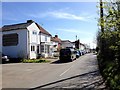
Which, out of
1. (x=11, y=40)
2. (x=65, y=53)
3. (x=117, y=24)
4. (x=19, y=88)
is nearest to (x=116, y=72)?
(x=117, y=24)

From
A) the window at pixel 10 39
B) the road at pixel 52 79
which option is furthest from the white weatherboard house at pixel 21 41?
the road at pixel 52 79

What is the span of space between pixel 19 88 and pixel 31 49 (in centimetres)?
3466

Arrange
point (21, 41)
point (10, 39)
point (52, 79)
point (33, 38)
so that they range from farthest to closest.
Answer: point (33, 38)
point (10, 39)
point (21, 41)
point (52, 79)

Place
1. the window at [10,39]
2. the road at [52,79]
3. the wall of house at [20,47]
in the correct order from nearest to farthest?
the road at [52,79]
the wall of house at [20,47]
the window at [10,39]

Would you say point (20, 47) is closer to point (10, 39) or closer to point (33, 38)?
point (10, 39)

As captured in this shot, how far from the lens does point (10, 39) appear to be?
47906 mm

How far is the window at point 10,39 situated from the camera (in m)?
47.2

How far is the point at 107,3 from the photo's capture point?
10773 mm

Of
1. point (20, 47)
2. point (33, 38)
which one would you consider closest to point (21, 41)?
point (20, 47)

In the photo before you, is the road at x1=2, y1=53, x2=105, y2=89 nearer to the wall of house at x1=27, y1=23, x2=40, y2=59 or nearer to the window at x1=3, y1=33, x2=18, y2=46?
the wall of house at x1=27, y1=23, x2=40, y2=59

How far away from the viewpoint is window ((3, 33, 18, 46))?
4720cm

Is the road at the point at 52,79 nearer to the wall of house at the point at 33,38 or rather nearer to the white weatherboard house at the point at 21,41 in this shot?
the white weatherboard house at the point at 21,41

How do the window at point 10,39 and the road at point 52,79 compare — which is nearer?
the road at point 52,79

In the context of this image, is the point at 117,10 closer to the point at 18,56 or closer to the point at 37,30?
the point at 18,56
